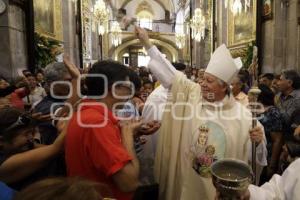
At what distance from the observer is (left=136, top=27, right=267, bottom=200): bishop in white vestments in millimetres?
2793

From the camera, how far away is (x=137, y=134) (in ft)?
7.54

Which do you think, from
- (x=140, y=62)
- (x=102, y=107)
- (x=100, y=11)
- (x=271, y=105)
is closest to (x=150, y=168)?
(x=102, y=107)

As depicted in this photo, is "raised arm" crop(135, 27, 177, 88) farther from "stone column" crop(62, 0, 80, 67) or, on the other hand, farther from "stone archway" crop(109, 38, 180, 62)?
"stone archway" crop(109, 38, 180, 62)

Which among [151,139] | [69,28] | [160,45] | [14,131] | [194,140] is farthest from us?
[160,45]

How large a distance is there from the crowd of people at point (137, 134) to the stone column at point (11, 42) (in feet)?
6.02

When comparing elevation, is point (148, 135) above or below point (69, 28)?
below

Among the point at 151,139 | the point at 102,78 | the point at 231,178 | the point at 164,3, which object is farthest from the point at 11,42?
the point at 164,3

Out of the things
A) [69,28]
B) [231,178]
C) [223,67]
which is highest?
[69,28]

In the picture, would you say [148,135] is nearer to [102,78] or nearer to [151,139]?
[151,139]

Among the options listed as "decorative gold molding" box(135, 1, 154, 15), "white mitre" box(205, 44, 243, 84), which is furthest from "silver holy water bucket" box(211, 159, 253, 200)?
"decorative gold molding" box(135, 1, 154, 15)

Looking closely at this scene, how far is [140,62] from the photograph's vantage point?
44.2 m

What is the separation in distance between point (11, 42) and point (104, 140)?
5.81 meters

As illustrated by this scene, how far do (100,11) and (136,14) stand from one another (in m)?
30.0

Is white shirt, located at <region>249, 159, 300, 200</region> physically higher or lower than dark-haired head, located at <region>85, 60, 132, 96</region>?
lower
